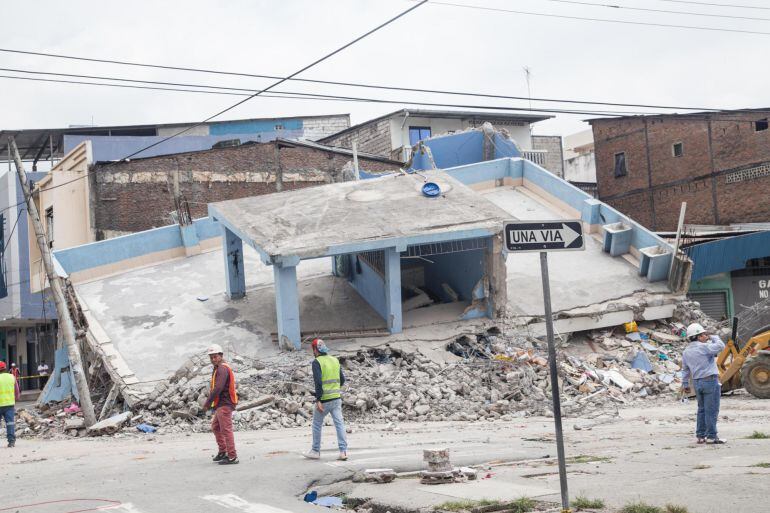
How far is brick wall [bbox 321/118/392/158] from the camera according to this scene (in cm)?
4478

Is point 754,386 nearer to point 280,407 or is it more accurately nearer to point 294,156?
point 280,407

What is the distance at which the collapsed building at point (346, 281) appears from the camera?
2055 centimetres

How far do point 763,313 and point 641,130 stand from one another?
1887 cm

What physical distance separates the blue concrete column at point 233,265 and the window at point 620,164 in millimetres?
24695

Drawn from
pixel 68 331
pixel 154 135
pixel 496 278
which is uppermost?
pixel 154 135

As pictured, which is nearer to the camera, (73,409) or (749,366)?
(749,366)

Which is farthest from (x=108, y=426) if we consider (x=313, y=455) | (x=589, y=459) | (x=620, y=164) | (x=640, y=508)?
(x=620, y=164)

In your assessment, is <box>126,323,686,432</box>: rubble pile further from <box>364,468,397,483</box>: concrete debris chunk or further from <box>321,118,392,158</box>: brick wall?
<box>321,118,392,158</box>: brick wall

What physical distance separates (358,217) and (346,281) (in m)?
3.59

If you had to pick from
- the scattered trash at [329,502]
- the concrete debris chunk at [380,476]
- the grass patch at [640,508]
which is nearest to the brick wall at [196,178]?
the concrete debris chunk at [380,476]

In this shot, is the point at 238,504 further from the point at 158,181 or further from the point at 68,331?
the point at 158,181

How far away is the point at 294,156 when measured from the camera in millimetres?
37188

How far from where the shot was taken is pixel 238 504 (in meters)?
8.45

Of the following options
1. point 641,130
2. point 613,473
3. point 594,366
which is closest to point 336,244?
point 594,366
